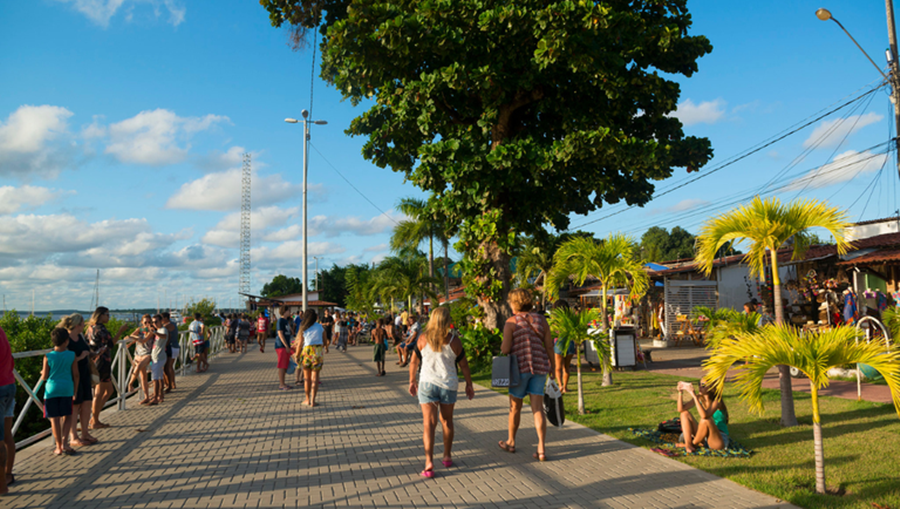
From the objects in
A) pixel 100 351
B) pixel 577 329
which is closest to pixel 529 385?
pixel 577 329

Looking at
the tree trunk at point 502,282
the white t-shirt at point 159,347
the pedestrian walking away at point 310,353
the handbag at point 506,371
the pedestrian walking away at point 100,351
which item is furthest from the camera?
the tree trunk at point 502,282

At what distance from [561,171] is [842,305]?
927 centimetres

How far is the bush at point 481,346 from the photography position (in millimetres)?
12836

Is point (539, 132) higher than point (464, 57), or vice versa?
point (464, 57)

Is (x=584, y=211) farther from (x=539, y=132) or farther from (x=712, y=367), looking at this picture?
(x=712, y=367)

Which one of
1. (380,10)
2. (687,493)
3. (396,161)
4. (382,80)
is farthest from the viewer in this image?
(396,161)

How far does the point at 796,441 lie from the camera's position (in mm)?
6074

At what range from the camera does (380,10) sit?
11398 millimetres

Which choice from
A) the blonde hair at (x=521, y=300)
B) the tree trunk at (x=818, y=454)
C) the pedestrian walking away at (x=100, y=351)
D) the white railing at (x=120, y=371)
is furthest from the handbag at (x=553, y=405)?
the pedestrian walking away at (x=100, y=351)

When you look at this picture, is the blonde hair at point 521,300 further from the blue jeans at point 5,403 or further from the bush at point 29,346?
the bush at point 29,346

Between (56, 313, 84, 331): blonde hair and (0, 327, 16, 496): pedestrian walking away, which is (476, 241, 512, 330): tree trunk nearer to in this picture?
(56, 313, 84, 331): blonde hair

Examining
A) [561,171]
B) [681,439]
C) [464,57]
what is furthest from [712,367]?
[464,57]

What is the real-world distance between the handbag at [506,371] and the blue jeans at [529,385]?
0.06m

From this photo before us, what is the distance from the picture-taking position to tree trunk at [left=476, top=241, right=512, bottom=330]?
42.8 ft
